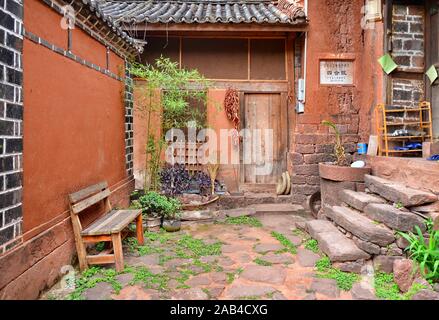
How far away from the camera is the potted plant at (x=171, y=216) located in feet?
18.3

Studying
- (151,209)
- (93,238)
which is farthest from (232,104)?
(93,238)

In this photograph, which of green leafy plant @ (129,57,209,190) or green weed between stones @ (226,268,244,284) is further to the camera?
green leafy plant @ (129,57,209,190)

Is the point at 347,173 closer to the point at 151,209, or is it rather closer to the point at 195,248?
the point at 195,248

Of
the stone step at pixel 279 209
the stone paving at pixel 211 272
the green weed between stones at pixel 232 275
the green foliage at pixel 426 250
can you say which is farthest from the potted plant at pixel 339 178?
the green weed between stones at pixel 232 275

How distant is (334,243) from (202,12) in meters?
5.98

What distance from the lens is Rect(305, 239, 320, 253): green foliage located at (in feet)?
15.2

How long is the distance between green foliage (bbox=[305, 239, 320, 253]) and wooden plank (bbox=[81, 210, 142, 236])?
2.45m

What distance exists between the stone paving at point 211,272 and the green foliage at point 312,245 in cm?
12

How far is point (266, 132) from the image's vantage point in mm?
7543

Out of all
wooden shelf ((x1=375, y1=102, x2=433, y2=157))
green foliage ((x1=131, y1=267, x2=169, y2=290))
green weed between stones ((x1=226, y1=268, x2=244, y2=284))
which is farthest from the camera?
wooden shelf ((x1=375, y1=102, x2=433, y2=157))

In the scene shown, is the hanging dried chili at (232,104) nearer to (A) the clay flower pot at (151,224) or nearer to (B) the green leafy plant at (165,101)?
(B) the green leafy plant at (165,101)

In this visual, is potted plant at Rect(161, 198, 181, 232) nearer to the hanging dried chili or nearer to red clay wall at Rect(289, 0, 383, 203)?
the hanging dried chili

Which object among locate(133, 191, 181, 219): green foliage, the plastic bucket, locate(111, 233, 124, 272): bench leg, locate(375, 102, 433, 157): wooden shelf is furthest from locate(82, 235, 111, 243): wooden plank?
the plastic bucket
